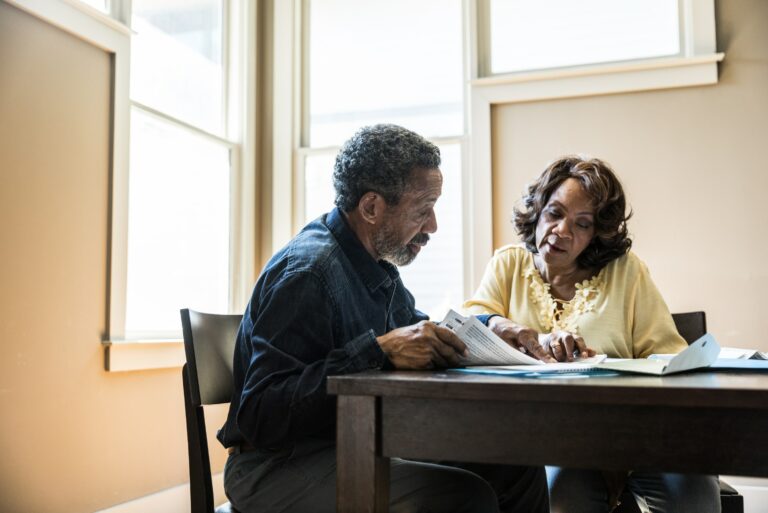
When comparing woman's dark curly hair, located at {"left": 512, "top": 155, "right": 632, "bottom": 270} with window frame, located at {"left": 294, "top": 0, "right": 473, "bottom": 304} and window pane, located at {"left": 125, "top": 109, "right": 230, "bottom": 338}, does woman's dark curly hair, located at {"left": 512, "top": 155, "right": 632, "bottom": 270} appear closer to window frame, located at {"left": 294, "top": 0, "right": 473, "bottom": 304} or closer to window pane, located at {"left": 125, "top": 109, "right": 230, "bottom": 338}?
window frame, located at {"left": 294, "top": 0, "right": 473, "bottom": 304}

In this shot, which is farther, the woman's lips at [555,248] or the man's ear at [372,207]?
the woman's lips at [555,248]

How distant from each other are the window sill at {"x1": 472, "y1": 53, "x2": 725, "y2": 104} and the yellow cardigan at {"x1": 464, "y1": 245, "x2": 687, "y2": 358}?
4.13ft

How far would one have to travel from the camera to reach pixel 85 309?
7.68ft

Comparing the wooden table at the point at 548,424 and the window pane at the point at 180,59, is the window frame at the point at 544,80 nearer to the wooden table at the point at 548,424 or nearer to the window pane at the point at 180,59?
the window pane at the point at 180,59

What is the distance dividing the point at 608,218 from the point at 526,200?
0.25 meters

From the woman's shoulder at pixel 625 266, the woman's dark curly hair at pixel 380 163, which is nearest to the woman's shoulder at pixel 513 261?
the woman's shoulder at pixel 625 266

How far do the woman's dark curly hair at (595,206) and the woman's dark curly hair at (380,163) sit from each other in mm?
703

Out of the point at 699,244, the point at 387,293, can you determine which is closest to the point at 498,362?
the point at 387,293

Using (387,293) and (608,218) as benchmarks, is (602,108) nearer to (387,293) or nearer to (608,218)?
(608,218)

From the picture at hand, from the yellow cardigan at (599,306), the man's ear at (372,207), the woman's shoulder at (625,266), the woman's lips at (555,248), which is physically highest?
the man's ear at (372,207)

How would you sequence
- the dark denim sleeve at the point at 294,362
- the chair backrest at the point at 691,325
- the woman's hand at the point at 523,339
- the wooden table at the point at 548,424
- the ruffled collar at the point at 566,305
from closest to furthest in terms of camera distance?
the wooden table at the point at 548,424, the dark denim sleeve at the point at 294,362, the woman's hand at the point at 523,339, the ruffled collar at the point at 566,305, the chair backrest at the point at 691,325

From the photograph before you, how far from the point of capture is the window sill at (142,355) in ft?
7.94

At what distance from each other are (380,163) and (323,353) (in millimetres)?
445

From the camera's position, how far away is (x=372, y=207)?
1.53 meters
